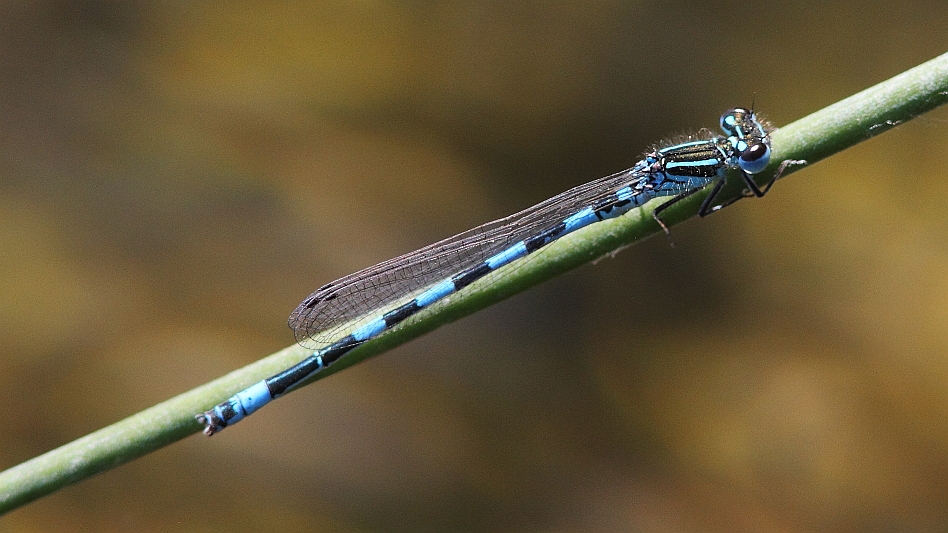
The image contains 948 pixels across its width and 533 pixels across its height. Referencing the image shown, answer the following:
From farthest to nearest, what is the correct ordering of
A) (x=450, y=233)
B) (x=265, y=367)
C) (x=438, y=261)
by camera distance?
1. (x=450, y=233)
2. (x=438, y=261)
3. (x=265, y=367)

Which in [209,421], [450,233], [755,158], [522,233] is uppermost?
[450,233]

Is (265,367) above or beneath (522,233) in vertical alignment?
beneath

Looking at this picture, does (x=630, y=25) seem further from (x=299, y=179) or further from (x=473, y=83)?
(x=299, y=179)

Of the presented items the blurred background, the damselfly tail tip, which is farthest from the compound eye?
the blurred background

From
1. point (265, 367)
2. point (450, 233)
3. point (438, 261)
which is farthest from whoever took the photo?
point (450, 233)

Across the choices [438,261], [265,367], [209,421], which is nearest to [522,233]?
[438,261]

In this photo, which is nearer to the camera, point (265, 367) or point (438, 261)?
point (265, 367)

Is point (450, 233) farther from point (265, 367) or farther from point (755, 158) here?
point (265, 367)
